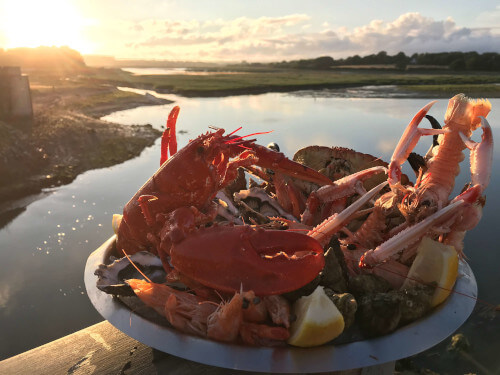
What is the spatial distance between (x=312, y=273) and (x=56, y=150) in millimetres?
13746

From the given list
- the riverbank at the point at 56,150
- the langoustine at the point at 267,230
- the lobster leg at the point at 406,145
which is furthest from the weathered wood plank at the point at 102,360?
the riverbank at the point at 56,150

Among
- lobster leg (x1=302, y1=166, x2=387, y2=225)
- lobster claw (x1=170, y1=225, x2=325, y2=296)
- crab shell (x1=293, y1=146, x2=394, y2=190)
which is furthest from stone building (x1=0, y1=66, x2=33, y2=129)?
lobster claw (x1=170, y1=225, x2=325, y2=296)

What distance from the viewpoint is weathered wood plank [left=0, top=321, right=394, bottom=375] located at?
6.75ft

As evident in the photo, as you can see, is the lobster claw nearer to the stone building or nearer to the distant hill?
the stone building

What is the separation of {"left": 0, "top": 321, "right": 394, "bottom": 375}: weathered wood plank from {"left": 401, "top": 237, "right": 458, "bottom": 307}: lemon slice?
461mm

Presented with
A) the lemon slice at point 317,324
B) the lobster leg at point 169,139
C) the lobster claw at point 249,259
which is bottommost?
the lemon slice at point 317,324

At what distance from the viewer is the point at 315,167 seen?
3.14 m

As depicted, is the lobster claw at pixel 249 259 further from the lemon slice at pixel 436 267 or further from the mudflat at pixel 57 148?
the mudflat at pixel 57 148

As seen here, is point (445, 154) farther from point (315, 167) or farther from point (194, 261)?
point (194, 261)

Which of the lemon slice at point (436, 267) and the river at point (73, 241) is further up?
the lemon slice at point (436, 267)

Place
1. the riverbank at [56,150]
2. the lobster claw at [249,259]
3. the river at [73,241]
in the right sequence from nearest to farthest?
1. the lobster claw at [249,259]
2. the river at [73,241]
3. the riverbank at [56,150]

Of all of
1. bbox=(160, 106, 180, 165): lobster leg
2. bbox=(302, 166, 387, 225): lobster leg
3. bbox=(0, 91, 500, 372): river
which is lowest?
bbox=(0, 91, 500, 372): river

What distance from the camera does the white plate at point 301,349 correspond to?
5.08 ft

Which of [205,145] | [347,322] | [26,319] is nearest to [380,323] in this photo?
[347,322]
